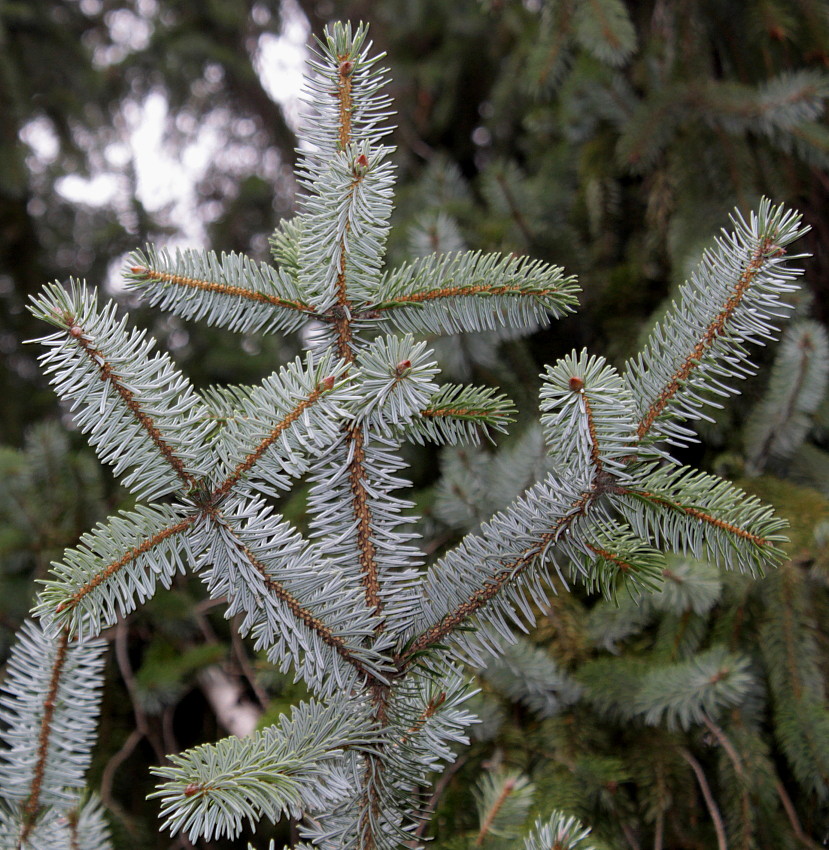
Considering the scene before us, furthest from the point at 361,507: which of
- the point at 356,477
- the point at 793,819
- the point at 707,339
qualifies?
the point at 793,819

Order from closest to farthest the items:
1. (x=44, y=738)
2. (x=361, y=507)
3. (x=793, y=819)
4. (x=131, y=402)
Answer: (x=131, y=402), (x=361, y=507), (x=44, y=738), (x=793, y=819)

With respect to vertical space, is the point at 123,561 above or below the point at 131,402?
below

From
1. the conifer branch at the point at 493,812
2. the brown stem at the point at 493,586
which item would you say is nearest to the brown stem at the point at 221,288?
the brown stem at the point at 493,586

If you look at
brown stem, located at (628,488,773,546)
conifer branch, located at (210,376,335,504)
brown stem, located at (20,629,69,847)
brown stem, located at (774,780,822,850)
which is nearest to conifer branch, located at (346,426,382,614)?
conifer branch, located at (210,376,335,504)

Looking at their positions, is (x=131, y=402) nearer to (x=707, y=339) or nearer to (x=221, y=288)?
(x=221, y=288)

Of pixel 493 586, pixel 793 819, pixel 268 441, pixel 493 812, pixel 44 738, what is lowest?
pixel 793 819

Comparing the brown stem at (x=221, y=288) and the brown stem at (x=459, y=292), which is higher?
the brown stem at (x=221, y=288)

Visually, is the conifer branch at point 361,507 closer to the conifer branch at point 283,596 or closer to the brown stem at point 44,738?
the conifer branch at point 283,596

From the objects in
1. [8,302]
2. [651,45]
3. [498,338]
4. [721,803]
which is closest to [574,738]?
[721,803]

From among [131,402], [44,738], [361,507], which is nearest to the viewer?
[131,402]
